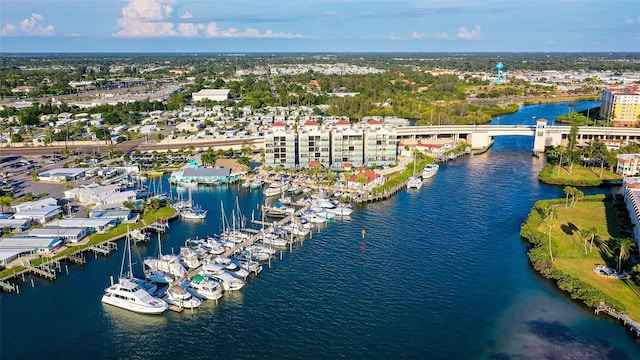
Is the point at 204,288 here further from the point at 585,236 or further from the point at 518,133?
the point at 518,133

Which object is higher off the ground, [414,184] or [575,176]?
[575,176]

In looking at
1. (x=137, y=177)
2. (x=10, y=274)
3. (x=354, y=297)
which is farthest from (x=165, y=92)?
(x=354, y=297)

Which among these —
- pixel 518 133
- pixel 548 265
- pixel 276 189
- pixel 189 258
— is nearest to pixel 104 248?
pixel 189 258

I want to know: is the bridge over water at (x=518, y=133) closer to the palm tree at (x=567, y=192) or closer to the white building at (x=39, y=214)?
the palm tree at (x=567, y=192)

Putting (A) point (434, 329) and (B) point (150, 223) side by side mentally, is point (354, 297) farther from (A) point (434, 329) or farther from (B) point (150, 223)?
(B) point (150, 223)

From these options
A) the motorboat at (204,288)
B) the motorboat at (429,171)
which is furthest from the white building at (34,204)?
the motorboat at (429,171)
